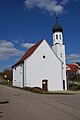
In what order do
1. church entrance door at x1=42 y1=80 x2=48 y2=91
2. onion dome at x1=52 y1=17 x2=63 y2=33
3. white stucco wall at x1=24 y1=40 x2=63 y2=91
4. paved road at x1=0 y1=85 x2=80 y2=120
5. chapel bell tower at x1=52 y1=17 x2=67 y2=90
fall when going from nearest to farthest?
paved road at x1=0 y1=85 x2=80 y2=120, white stucco wall at x1=24 y1=40 x2=63 y2=91, church entrance door at x1=42 y1=80 x2=48 y2=91, chapel bell tower at x1=52 y1=17 x2=67 y2=90, onion dome at x1=52 y1=17 x2=63 y2=33

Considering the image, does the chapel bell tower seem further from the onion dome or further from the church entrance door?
the church entrance door

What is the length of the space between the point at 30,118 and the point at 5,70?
71075 mm

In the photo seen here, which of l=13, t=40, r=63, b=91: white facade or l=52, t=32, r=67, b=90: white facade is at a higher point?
l=52, t=32, r=67, b=90: white facade

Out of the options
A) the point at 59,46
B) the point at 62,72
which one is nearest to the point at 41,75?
the point at 62,72

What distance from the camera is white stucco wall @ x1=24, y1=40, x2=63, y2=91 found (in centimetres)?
3628

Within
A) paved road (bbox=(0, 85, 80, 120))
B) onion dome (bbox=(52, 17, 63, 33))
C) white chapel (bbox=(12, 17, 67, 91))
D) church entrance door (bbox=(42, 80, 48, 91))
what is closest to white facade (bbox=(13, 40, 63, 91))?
white chapel (bbox=(12, 17, 67, 91))

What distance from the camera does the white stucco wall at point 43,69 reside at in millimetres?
36281

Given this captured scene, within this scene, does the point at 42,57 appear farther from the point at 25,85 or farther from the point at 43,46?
the point at 25,85

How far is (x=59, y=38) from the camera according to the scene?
4328 centimetres

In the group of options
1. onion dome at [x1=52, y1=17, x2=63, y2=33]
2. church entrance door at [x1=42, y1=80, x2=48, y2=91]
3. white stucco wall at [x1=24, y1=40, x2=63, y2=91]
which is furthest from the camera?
onion dome at [x1=52, y1=17, x2=63, y2=33]

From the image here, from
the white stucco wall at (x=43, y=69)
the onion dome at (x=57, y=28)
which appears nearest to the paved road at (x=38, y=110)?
the white stucco wall at (x=43, y=69)

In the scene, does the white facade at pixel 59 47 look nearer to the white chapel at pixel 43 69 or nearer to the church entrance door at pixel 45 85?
the white chapel at pixel 43 69

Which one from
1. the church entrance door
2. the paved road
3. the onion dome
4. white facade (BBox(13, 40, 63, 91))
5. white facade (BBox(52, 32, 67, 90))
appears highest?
the onion dome

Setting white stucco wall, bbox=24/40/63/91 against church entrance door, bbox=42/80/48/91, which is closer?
white stucco wall, bbox=24/40/63/91
